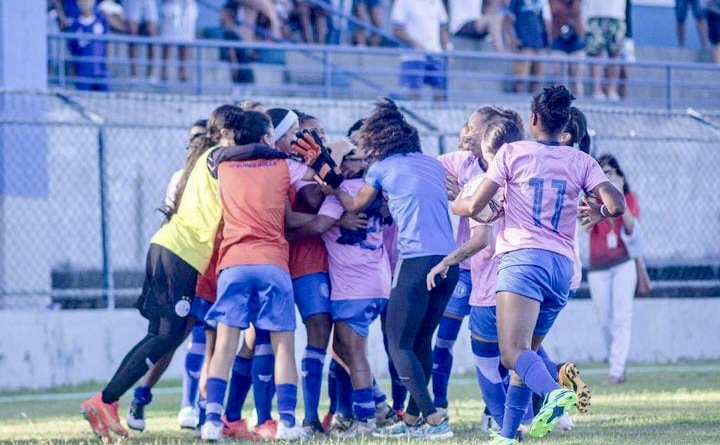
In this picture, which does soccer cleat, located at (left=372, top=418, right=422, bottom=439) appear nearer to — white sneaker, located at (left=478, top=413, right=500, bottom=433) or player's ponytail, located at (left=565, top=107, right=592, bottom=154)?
white sneaker, located at (left=478, top=413, right=500, bottom=433)

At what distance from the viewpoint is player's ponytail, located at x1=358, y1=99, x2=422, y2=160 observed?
9344 mm

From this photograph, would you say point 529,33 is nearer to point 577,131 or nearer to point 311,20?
point 311,20

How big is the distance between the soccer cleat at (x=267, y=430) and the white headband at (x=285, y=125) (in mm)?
1923

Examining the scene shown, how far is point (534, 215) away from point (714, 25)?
16.2 meters

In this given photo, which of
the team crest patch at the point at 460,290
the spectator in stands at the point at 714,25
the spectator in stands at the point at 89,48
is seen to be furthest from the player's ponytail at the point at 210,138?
the spectator in stands at the point at 714,25

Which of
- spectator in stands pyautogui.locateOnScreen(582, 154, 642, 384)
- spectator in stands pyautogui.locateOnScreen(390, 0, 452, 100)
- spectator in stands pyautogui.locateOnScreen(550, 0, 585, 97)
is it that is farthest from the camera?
spectator in stands pyautogui.locateOnScreen(550, 0, 585, 97)

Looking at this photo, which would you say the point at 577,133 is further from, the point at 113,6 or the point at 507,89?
the point at 507,89

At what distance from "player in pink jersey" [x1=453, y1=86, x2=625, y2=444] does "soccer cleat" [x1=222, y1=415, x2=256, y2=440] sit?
2163 millimetres

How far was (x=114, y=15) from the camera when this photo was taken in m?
18.5

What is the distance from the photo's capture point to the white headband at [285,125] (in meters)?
9.81

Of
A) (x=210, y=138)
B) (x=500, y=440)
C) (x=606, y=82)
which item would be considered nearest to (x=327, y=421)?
(x=210, y=138)

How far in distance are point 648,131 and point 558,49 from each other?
157 inches

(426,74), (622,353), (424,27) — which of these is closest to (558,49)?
(424,27)

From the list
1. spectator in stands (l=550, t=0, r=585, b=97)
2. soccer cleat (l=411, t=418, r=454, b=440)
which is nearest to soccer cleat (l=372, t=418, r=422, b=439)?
soccer cleat (l=411, t=418, r=454, b=440)
